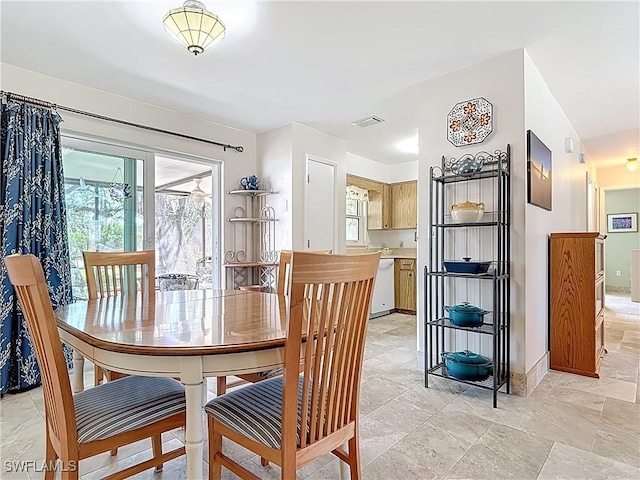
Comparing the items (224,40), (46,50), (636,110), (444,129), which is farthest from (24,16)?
(636,110)

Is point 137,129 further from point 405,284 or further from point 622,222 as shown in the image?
point 622,222

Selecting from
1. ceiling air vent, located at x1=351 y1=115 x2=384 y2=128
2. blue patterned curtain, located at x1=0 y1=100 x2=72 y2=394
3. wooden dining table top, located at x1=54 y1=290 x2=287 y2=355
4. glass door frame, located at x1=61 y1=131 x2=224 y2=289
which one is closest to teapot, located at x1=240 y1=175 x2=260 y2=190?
glass door frame, located at x1=61 y1=131 x2=224 y2=289

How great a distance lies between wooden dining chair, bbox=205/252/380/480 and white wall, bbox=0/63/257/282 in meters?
2.94

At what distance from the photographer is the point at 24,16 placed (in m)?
2.19

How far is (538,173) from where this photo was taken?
285 centimetres

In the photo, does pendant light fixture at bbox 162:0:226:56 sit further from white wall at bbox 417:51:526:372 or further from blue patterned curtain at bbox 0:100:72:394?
white wall at bbox 417:51:526:372

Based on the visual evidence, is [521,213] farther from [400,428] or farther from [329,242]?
[329,242]

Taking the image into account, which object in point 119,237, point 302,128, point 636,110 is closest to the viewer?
point 119,237

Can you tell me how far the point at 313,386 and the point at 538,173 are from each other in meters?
2.62

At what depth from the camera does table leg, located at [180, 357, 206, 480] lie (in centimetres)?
114

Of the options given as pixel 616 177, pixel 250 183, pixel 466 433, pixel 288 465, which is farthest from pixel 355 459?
pixel 616 177

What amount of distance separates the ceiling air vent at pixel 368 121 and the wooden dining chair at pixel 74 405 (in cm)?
333

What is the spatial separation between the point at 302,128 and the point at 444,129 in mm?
1802

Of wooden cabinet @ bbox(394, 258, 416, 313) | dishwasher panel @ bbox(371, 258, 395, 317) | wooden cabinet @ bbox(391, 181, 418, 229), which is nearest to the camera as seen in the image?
dishwasher panel @ bbox(371, 258, 395, 317)
